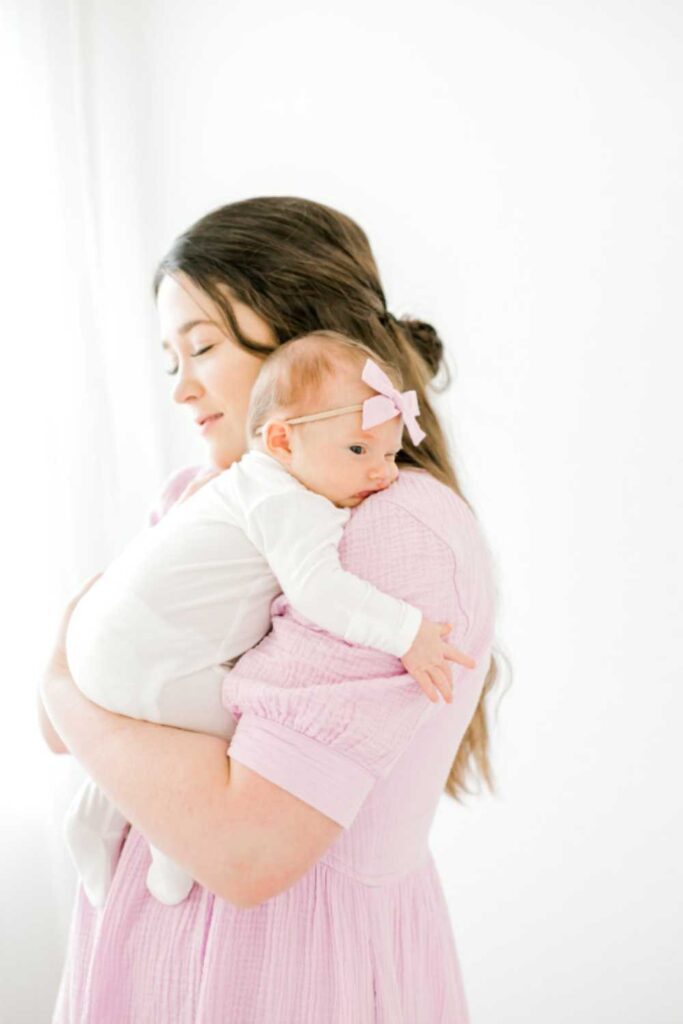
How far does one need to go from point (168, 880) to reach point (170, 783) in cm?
18

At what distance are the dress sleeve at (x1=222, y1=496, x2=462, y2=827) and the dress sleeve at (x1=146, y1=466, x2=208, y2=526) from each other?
0.52 m

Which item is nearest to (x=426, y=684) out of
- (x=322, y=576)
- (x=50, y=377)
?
(x=322, y=576)

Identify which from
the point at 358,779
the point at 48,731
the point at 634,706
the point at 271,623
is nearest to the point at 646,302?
the point at 634,706

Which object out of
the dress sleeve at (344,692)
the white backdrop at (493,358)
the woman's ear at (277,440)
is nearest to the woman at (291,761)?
the dress sleeve at (344,692)

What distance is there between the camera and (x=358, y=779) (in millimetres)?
852

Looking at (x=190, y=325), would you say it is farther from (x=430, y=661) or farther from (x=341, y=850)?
(x=341, y=850)

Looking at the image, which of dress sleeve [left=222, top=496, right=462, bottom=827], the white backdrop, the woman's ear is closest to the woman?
dress sleeve [left=222, top=496, right=462, bottom=827]

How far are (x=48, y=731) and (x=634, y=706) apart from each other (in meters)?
1.09

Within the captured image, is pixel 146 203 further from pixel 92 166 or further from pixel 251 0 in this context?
pixel 251 0

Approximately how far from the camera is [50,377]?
6.08ft

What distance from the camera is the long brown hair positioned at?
3.67 ft

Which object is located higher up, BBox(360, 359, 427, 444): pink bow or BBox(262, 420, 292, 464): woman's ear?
BBox(360, 359, 427, 444): pink bow

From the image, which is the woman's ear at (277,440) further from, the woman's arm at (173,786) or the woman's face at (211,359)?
the woman's arm at (173,786)

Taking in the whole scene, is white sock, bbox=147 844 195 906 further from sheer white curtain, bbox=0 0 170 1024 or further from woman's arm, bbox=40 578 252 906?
sheer white curtain, bbox=0 0 170 1024
